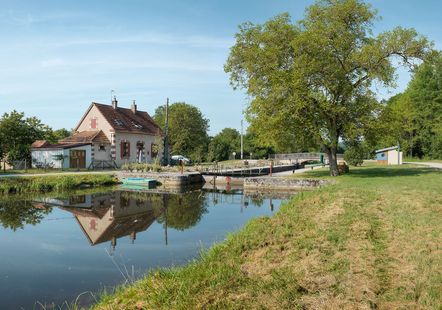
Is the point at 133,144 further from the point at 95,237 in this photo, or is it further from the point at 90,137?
the point at 95,237

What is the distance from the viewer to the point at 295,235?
8.45 meters

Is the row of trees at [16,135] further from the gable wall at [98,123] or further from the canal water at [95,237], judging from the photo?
the canal water at [95,237]

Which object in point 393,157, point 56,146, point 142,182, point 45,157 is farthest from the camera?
point 393,157

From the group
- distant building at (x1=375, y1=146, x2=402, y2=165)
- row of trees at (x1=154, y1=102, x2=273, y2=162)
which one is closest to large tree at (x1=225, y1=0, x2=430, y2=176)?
distant building at (x1=375, y1=146, x2=402, y2=165)

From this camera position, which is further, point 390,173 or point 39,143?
point 39,143

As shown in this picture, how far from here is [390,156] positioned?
41094 mm

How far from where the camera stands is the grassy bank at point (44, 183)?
78.0 feet

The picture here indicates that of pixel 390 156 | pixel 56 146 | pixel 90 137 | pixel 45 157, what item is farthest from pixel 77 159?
pixel 390 156

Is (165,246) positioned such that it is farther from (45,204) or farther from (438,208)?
(45,204)

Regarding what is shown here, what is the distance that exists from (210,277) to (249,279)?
65 centimetres

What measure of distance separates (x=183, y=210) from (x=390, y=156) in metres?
31.4

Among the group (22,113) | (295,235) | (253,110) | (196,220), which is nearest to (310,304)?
(295,235)

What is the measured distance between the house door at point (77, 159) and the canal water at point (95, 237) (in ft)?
48.3

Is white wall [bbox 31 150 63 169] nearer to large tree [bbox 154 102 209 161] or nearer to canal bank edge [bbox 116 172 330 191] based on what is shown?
canal bank edge [bbox 116 172 330 191]
